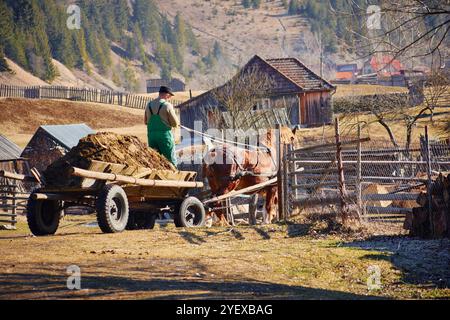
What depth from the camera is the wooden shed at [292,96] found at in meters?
68.6

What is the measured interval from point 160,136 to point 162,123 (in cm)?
26

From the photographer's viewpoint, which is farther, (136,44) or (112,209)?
(136,44)

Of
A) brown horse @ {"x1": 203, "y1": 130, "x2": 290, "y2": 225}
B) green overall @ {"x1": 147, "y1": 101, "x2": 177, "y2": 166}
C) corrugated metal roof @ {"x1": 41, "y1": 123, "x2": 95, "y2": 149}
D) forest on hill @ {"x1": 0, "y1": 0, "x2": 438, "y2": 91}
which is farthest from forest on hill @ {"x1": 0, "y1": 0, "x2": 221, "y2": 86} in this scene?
green overall @ {"x1": 147, "y1": 101, "x2": 177, "y2": 166}

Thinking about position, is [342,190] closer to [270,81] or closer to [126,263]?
[126,263]

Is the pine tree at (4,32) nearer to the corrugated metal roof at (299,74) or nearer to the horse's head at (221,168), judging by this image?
the corrugated metal roof at (299,74)

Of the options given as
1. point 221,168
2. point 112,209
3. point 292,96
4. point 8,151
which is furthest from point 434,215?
point 292,96

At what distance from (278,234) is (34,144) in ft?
114

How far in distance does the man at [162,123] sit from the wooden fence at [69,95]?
80.7 m

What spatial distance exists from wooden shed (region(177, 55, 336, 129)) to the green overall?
4936 cm

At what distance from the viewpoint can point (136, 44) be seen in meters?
166

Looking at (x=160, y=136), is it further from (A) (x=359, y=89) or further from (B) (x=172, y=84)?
(B) (x=172, y=84)

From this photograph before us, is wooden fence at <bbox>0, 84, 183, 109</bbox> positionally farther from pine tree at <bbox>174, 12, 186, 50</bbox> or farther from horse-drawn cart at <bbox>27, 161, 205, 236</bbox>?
horse-drawn cart at <bbox>27, 161, 205, 236</bbox>

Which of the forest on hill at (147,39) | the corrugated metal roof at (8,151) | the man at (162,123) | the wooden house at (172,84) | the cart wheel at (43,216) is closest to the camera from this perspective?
the cart wheel at (43,216)

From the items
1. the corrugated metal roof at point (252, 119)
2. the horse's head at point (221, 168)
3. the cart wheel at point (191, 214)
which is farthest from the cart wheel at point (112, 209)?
the corrugated metal roof at point (252, 119)
